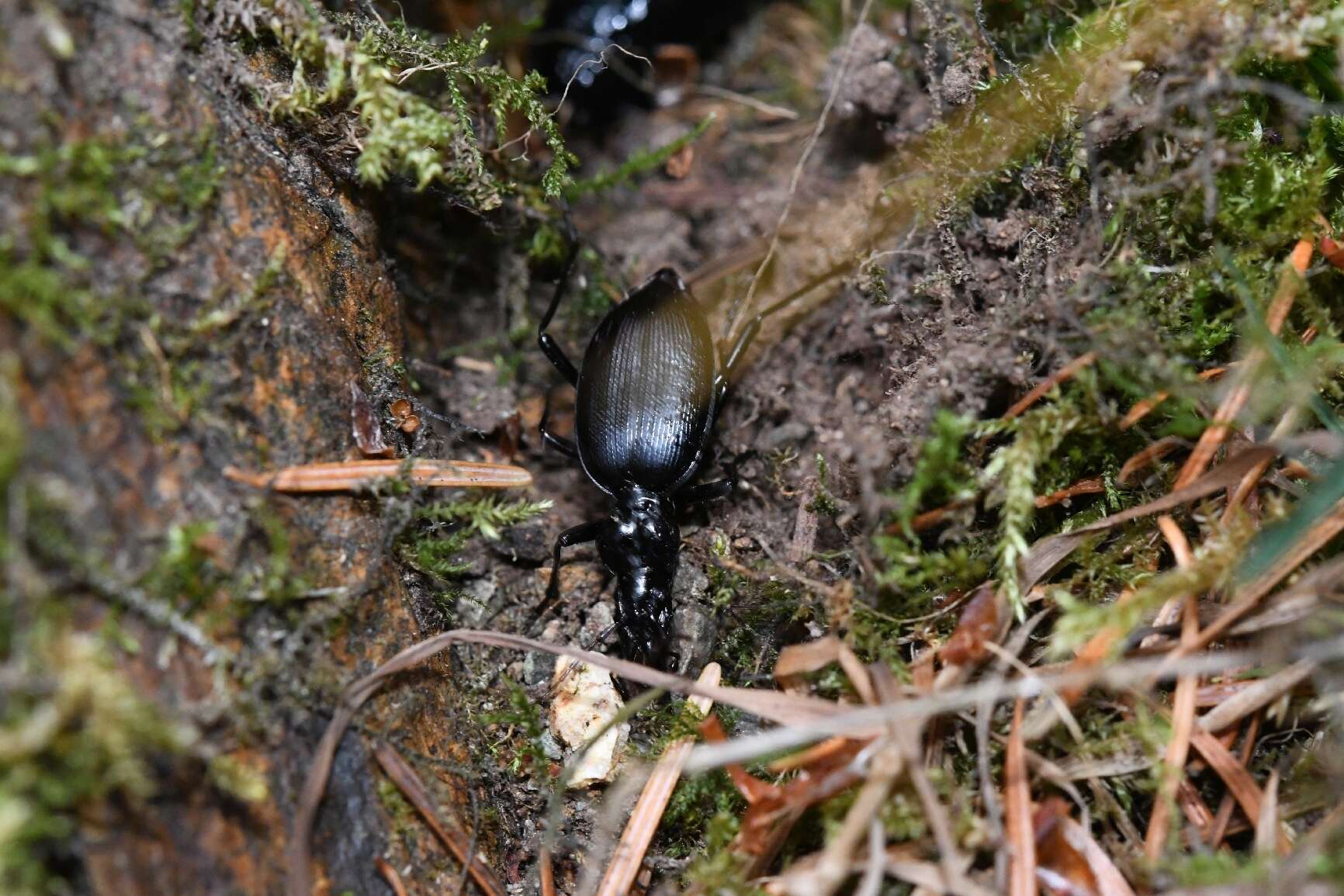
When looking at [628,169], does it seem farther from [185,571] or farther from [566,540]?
[185,571]

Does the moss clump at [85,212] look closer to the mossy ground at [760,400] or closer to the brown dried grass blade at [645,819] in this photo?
the mossy ground at [760,400]

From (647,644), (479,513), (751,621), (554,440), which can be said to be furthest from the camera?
(554,440)

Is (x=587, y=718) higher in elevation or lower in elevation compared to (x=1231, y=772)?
lower

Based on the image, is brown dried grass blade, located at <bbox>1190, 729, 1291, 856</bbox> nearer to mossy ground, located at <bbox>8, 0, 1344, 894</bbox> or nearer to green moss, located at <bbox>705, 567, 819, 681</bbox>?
mossy ground, located at <bbox>8, 0, 1344, 894</bbox>

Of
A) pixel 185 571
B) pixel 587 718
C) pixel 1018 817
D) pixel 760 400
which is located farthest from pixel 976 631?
pixel 185 571

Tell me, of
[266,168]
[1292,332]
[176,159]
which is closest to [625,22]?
[266,168]

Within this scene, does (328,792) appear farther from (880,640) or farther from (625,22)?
(625,22)
